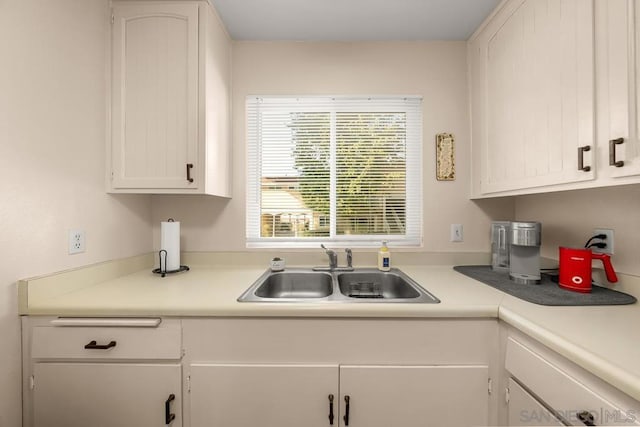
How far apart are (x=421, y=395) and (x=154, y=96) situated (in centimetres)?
187

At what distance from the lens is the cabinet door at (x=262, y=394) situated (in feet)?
3.61

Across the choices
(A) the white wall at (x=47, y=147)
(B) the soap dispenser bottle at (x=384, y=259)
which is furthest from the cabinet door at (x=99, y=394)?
(B) the soap dispenser bottle at (x=384, y=259)

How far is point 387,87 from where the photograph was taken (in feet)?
6.08

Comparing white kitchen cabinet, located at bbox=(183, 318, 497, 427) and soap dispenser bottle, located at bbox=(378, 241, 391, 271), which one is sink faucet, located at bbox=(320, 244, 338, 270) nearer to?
soap dispenser bottle, located at bbox=(378, 241, 391, 271)

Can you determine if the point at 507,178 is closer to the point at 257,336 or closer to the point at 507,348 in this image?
the point at 507,348

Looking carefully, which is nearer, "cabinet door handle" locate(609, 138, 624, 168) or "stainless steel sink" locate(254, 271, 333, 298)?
"cabinet door handle" locate(609, 138, 624, 168)

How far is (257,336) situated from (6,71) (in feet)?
4.40

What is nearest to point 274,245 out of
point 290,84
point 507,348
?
point 290,84

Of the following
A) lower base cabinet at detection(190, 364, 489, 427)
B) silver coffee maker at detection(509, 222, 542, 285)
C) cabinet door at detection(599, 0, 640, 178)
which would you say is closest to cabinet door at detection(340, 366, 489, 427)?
lower base cabinet at detection(190, 364, 489, 427)

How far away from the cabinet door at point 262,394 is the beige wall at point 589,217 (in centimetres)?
134

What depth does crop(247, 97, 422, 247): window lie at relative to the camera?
6.24 ft

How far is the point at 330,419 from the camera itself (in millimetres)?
1093

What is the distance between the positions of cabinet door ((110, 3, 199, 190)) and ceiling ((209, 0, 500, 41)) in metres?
0.32

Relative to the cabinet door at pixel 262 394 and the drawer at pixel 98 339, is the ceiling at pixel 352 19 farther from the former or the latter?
the cabinet door at pixel 262 394
